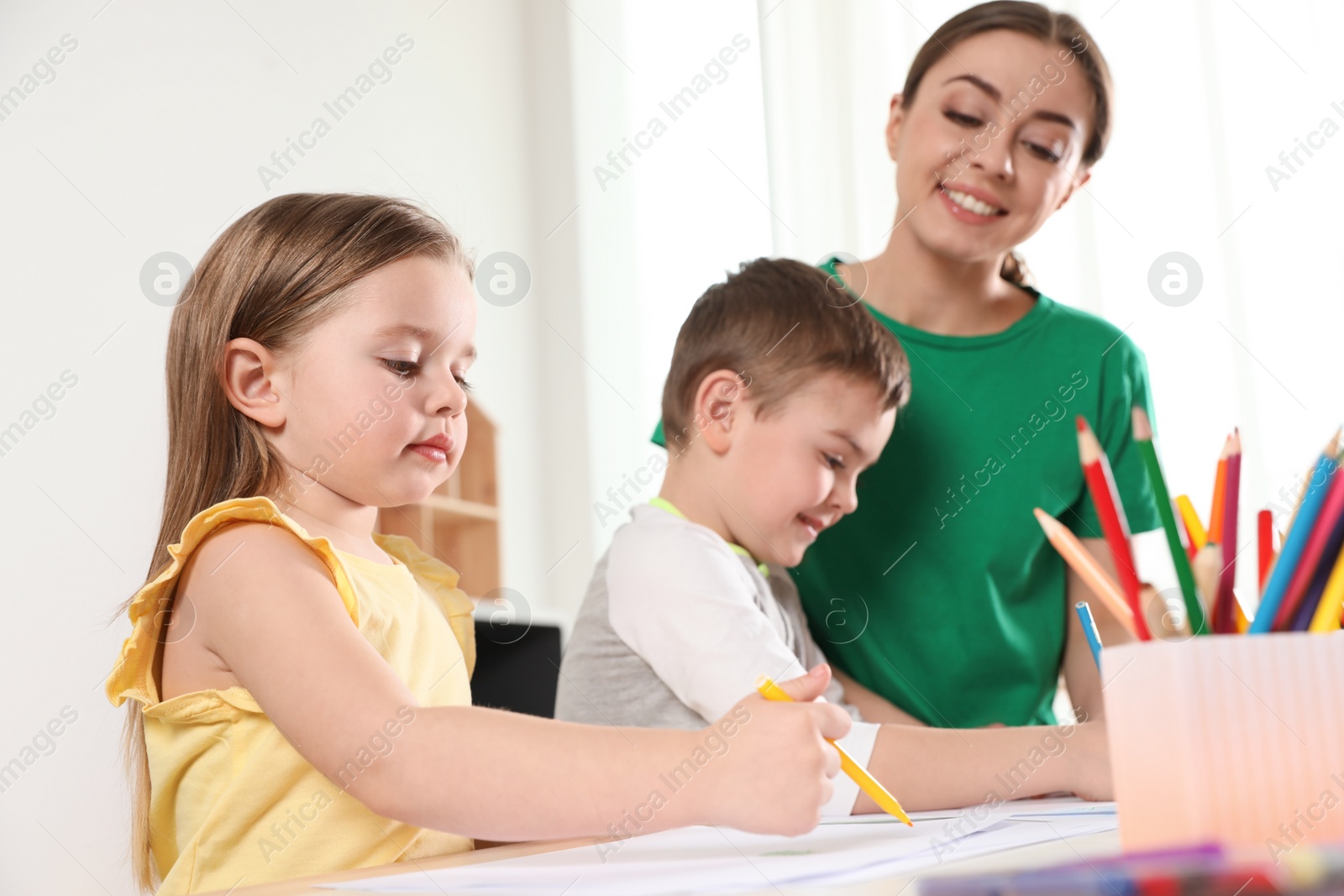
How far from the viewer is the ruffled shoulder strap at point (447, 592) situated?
0.87 meters

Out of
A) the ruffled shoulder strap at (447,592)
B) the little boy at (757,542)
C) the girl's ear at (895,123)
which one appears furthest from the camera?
the girl's ear at (895,123)

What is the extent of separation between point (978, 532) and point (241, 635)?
0.76 metres

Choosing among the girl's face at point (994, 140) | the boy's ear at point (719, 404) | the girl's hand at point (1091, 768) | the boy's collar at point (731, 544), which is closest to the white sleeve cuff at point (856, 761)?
the girl's hand at point (1091, 768)

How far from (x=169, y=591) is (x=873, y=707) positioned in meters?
0.66

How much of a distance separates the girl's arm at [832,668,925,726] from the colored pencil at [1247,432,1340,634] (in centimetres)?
67

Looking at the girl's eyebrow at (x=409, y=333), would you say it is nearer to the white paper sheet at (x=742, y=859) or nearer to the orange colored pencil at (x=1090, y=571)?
the white paper sheet at (x=742, y=859)

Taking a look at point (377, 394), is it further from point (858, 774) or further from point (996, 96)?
point (996, 96)

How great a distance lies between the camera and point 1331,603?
13.1 inches

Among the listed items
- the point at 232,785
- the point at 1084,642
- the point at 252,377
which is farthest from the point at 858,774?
the point at 1084,642

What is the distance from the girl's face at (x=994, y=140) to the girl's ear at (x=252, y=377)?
71cm

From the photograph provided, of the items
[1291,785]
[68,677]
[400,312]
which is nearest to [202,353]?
[400,312]

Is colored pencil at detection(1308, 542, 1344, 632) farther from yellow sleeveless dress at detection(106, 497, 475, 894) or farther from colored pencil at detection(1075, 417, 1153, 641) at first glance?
yellow sleeveless dress at detection(106, 497, 475, 894)

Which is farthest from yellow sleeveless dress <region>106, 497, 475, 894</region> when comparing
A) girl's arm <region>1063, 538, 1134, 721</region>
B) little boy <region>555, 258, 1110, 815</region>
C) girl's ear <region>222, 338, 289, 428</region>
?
girl's arm <region>1063, 538, 1134, 721</region>

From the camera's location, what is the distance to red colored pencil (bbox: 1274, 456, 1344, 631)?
0.32 meters
